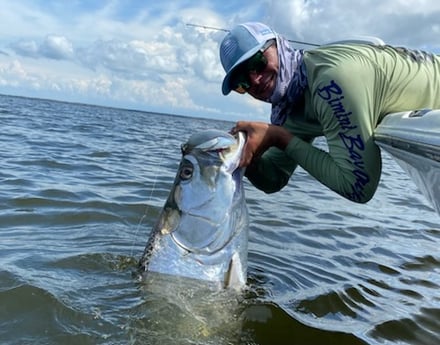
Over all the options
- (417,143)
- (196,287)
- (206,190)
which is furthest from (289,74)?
(196,287)

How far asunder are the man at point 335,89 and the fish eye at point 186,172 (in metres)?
0.34

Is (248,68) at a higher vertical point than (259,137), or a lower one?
higher

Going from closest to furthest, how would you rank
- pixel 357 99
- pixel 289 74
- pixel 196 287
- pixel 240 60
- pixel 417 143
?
pixel 417 143 < pixel 357 99 < pixel 240 60 < pixel 289 74 < pixel 196 287

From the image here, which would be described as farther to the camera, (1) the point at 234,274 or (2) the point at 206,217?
(1) the point at 234,274

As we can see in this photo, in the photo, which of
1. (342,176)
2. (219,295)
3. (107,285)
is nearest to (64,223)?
(107,285)

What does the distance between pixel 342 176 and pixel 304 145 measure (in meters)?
0.36

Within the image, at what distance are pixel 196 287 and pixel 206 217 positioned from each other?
0.50 meters

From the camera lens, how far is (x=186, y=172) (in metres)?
3.34

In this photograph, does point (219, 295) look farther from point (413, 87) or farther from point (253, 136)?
point (413, 87)

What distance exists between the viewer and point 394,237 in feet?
21.6

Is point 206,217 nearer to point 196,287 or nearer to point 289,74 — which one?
point 196,287

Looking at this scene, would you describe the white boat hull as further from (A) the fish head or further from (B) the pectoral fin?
(B) the pectoral fin

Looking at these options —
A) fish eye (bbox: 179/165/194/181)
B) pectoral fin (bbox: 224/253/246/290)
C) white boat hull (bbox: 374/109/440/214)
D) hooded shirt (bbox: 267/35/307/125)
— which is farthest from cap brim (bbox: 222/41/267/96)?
pectoral fin (bbox: 224/253/246/290)

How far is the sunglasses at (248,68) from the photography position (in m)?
3.19
